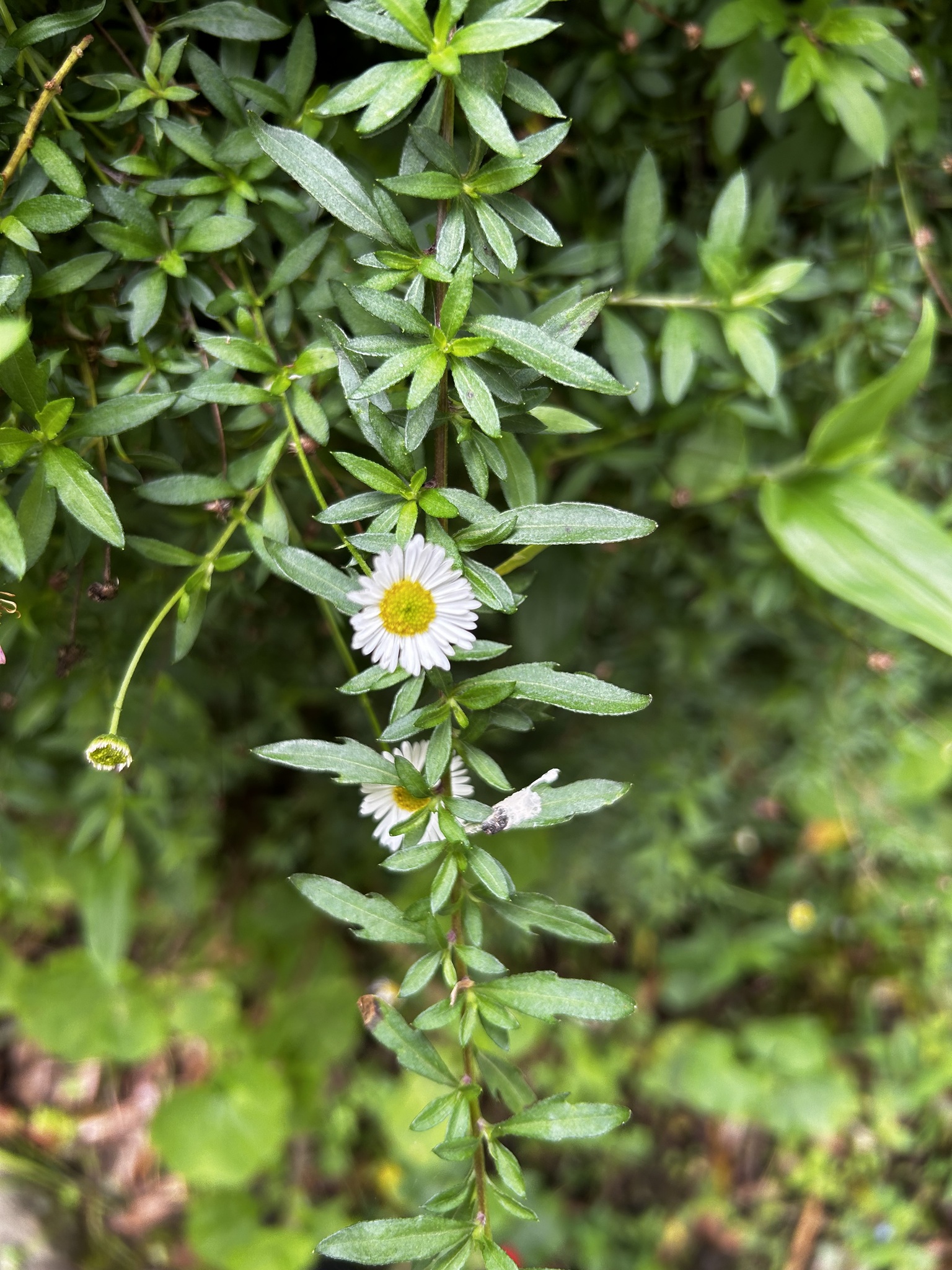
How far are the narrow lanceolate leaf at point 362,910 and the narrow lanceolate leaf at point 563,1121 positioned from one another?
0.11 metres

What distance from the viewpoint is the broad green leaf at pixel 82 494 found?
50cm

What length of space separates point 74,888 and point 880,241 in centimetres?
114

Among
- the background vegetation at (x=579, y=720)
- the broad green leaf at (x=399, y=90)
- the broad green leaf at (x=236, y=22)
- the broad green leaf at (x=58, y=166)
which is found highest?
the broad green leaf at (x=399, y=90)

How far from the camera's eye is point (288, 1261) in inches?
49.2

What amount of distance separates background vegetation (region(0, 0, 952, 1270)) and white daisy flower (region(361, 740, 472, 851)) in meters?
0.16

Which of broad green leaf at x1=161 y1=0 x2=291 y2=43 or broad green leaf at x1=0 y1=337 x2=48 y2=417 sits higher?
broad green leaf at x1=161 y1=0 x2=291 y2=43

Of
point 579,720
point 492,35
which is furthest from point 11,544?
point 579,720

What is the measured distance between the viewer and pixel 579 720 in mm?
1184

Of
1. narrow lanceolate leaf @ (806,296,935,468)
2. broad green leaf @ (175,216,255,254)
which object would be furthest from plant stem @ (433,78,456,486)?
narrow lanceolate leaf @ (806,296,935,468)

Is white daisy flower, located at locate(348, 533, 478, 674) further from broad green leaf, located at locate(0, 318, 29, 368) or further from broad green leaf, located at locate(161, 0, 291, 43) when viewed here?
broad green leaf, located at locate(161, 0, 291, 43)

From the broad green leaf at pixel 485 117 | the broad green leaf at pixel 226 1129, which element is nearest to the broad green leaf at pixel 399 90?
the broad green leaf at pixel 485 117

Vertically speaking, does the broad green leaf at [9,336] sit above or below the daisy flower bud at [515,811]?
above

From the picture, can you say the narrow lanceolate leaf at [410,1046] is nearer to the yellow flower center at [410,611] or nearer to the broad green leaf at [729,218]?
the yellow flower center at [410,611]

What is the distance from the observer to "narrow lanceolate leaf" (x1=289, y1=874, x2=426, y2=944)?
0.52 metres
